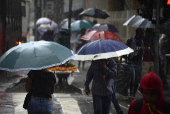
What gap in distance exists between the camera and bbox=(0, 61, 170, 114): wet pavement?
7.73 meters

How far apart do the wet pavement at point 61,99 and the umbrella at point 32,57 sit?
316 centimetres

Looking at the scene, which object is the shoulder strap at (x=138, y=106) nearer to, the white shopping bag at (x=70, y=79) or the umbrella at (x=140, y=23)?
the umbrella at (x=140, y=23)

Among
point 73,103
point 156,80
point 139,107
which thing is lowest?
point 73,103

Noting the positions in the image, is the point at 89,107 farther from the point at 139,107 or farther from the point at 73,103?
the point at 139,107

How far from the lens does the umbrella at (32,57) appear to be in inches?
170

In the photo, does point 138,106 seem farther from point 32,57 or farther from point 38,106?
point 32,57

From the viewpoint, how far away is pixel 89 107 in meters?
8.14

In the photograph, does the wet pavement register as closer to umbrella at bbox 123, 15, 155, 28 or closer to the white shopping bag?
the white shopping bag

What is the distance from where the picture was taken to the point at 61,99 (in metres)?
9.05

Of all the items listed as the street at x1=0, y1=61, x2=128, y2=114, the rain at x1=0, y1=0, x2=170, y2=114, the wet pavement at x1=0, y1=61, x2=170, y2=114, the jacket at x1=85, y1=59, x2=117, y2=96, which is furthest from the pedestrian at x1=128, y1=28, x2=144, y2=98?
the jacket at x1=85, y1=59, x2=117, y2=96

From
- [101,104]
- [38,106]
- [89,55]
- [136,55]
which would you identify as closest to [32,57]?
[38,106]

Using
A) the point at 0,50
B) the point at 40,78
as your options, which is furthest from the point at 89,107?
the point at 0,50

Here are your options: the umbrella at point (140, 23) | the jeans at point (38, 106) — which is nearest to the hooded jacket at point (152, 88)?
the jeans at point (38, 106)

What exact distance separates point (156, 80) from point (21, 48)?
239cm
